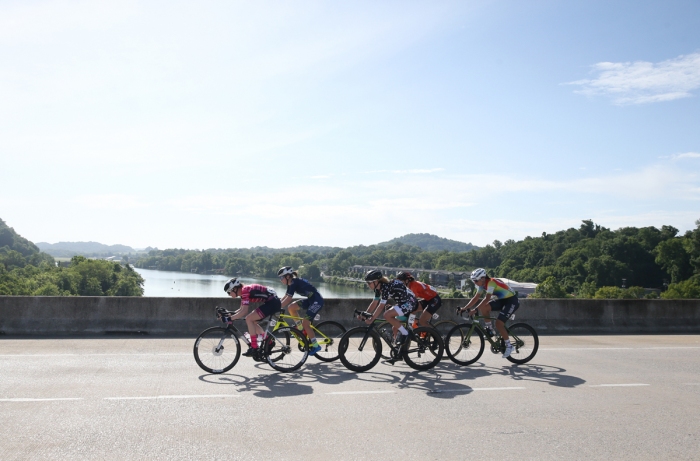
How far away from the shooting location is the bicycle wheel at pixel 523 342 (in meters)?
10.5

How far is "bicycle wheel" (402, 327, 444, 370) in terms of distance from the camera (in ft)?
32.1

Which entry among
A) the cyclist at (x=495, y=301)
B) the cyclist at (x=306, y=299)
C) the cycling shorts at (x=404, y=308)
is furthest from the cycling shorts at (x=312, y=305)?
the cyclist at (x=495, y=301)

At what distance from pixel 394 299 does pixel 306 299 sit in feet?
4.97

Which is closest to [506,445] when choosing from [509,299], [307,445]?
[307,445]

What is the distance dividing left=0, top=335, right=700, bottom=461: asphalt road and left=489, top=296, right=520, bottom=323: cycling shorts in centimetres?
86

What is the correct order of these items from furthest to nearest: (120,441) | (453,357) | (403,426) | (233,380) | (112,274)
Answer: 1. (112,274)
2. (453,357)
3. (233,380)
4. (403,426)
5. (120,441)

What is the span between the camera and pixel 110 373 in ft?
29.2

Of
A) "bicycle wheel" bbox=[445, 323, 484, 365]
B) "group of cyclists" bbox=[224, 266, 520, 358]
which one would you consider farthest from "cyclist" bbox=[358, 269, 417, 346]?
"bicycle wheel" bbox=[445, 323, 484, 365]

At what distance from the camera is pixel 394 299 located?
9.88 meters

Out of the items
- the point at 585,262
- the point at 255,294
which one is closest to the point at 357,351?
the point at 255,294

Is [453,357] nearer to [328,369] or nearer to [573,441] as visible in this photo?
[328,369]

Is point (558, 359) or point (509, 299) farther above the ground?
point (509, 299)

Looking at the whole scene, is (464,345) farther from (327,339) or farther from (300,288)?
(300,288)

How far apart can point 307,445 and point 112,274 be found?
365 ft
